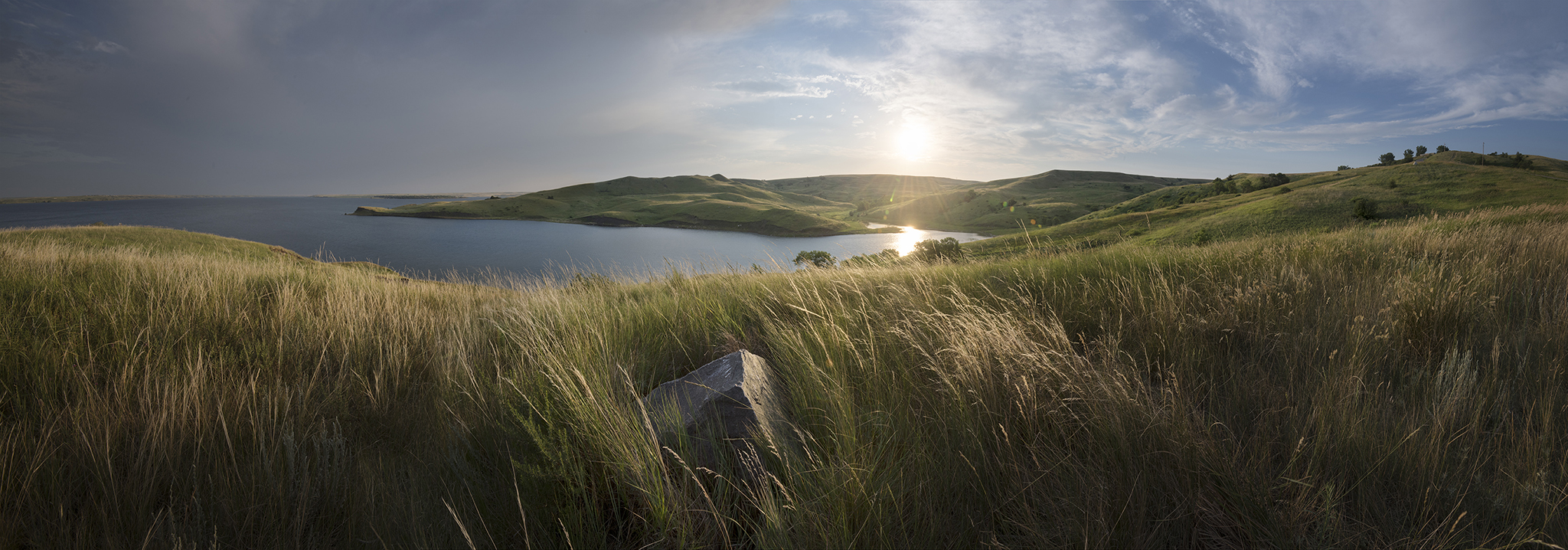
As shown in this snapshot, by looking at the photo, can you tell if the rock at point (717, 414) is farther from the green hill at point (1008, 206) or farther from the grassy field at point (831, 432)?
the green hill at point (1008, 206)

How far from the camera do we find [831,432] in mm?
2043

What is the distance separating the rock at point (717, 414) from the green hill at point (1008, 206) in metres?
71.6

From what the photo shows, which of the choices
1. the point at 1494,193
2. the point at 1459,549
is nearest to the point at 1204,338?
the point at 1459,549

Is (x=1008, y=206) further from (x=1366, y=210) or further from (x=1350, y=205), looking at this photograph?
(x=1366, y=210)

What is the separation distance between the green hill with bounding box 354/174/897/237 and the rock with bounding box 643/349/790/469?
309 ft

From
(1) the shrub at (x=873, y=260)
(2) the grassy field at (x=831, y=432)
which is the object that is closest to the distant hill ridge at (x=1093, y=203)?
(1) the shrub at (x=873, y=260)

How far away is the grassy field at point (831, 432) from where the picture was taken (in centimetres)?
164

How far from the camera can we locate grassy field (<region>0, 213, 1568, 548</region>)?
5.38 ft

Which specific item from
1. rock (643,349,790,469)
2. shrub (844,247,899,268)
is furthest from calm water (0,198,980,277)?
rock (643,349,790,469)

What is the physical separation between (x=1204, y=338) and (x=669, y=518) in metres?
3.58

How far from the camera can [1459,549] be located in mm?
1511

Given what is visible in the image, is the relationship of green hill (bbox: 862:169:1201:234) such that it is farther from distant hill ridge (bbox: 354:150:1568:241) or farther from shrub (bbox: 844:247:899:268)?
shrub (bbox: 844:247:899:268)

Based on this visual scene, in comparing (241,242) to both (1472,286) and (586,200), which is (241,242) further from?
(586,200)

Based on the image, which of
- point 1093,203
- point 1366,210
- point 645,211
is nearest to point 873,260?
point 1366,210
